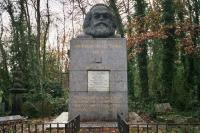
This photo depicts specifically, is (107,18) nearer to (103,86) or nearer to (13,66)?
(103,86)

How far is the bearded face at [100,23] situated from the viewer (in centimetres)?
1648

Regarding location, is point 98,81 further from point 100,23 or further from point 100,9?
point 100,9

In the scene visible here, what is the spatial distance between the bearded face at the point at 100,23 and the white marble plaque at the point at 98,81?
153 cm

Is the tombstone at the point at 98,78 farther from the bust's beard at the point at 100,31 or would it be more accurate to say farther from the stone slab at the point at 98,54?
the bust's beard at the point at 100,31

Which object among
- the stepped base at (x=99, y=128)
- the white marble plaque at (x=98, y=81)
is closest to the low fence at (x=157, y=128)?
the stepped base at (x=99, y=128)

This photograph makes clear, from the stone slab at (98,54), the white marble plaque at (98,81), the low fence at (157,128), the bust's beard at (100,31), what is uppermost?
the bust's beard at (100,31)

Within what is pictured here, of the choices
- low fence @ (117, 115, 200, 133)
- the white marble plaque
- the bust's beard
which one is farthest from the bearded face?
low fence @ (117, 115, 200, 133)

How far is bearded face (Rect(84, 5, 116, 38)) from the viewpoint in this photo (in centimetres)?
1648

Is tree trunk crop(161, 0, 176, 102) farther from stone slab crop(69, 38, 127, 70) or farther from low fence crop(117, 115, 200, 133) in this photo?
low fence crop(117, 115, 200, 133)

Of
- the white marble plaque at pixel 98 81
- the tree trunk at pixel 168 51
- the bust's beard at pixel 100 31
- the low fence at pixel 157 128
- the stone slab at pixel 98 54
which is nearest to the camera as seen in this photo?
the low fence at pixel 157 128

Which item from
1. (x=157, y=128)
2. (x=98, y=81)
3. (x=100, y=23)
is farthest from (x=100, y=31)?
(x=157, y=128)

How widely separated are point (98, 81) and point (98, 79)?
74 mm

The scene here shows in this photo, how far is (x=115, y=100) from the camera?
1594 cm

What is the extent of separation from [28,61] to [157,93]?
8.66m
